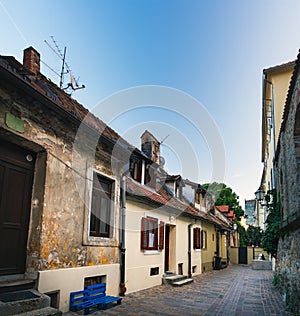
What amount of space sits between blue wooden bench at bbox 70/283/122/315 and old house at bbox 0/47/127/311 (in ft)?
0.62

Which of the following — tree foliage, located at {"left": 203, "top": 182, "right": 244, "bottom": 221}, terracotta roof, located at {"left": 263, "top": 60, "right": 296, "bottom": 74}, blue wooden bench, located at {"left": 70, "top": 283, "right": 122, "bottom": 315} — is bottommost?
blue wooden bench, located at {"left": 70, "top": 283, "right": 122, "bottom": 315}

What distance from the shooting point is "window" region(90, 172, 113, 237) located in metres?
8.33

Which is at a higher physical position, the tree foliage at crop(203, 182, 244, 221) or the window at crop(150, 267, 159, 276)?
the tree foliage at crop(203, 182, 244, 221)

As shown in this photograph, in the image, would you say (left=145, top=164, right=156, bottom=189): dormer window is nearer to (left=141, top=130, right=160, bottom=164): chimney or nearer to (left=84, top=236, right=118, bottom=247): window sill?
(left=141, top=130, right=160, bottom=164): chimney

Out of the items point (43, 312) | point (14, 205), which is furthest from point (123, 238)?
point (43, 312)

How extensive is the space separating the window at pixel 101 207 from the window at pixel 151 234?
2.25 m

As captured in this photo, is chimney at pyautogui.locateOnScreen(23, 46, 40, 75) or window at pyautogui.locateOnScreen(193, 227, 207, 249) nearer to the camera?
chimney at pyautogui.locateOnScreen(23, 46, 40, 75)

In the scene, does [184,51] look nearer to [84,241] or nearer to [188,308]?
[84,241]

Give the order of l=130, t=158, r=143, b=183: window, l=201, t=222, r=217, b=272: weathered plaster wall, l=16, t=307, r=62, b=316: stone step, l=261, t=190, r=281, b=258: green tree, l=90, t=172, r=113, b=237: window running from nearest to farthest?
l=16, t=307, r=62, b=316: stone step < l=90, t=172, r=113, b=237: window < l=261, t=190, r=281, b=258: green tree < l=130, t=158, r=143, b=183: window < l=201, t=222, r=217, b=272: weathered plaster wall


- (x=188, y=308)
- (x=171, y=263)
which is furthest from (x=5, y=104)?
(x=171, y=263)

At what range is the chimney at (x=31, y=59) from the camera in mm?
8430

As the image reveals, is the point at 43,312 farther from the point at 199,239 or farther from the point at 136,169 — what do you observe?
the point at 199,239

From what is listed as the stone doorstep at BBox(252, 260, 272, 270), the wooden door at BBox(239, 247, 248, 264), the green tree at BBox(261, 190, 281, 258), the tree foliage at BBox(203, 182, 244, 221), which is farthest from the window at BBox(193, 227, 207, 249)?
the tree foliage at BBox(203, 182, 244, 221)

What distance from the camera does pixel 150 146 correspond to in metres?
16.4
